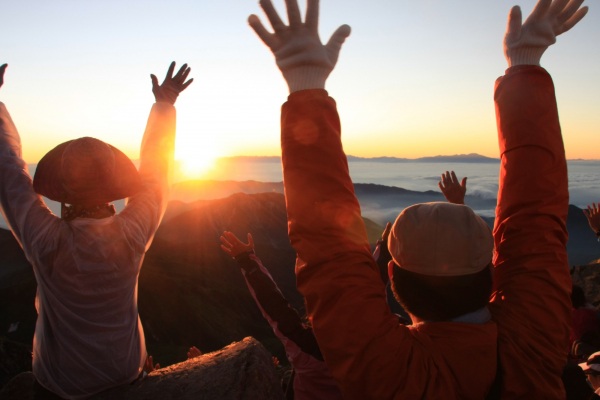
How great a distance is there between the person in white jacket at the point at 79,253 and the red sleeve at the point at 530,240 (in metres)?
1.89

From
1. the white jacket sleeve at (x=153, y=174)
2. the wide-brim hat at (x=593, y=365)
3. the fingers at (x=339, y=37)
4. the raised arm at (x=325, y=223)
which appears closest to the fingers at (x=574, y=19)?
the fingers at (x=339, y=37)

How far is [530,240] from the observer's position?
1.61 m

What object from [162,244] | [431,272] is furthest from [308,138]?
[162,244]

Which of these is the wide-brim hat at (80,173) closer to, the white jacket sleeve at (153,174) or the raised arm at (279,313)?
the white jacket sleeve at (153,174)

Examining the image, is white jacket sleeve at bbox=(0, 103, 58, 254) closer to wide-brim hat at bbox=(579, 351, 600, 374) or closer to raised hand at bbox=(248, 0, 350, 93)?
raised hand at bbox=(248, 0, 350, 93)

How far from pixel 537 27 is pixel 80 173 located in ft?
7.16

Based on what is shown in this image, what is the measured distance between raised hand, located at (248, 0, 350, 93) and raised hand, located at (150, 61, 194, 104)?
2.11m

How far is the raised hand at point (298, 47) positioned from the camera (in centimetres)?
140

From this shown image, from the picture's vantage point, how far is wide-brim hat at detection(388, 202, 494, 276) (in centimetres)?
143

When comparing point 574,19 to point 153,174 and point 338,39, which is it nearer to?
point 338,39

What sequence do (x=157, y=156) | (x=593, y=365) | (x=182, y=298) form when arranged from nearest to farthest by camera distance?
(x=157, y=156), (x=593, y=365), (x=182, y=298)

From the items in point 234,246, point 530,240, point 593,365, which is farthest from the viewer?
point 593,365

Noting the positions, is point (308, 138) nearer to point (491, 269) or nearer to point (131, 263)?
point (491, 269)

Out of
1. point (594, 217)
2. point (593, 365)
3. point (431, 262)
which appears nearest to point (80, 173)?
point (431, 262)
